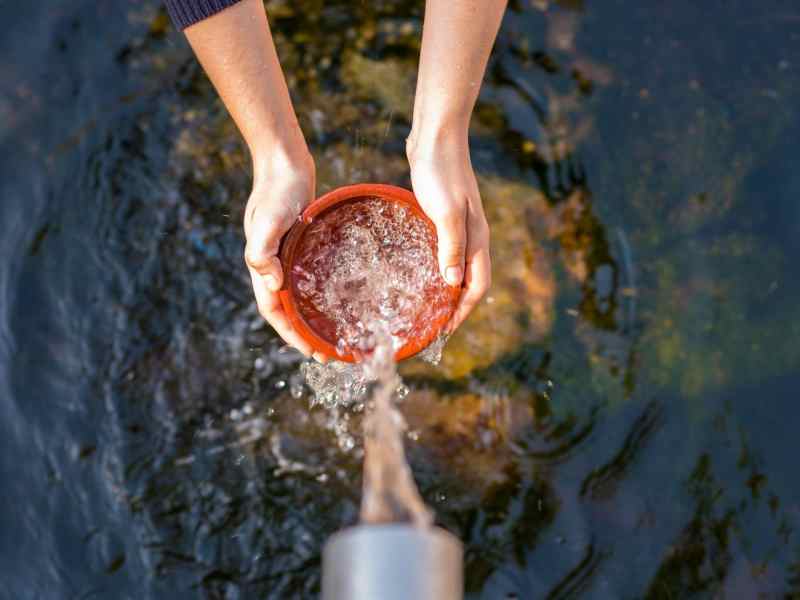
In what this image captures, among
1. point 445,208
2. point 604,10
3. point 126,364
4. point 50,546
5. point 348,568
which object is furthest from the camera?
point 604,10

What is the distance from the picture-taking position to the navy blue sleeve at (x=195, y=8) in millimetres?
1649

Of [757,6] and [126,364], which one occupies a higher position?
[757,6]

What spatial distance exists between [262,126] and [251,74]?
12 centimetres

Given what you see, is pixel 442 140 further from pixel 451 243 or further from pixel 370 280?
pixel 370 280

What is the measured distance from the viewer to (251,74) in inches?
68.9

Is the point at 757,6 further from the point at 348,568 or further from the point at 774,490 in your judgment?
the point at 348,568

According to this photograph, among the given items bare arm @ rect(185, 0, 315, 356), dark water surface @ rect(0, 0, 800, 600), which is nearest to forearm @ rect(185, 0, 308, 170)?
bare arm @ rect(185, 0, 315, 356)

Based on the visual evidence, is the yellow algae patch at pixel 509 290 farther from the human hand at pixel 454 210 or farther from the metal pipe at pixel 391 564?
the metal pipe at pixel 391 564

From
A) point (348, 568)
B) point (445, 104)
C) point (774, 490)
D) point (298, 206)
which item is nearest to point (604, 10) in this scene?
point (445, 104)

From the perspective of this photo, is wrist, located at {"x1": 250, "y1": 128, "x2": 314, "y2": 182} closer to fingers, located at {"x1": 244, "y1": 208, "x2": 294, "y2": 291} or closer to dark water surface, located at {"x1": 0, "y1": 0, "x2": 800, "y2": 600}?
fingers, located at {"x1": 244, "y1": 208, "x2": 294, "y2": 291}

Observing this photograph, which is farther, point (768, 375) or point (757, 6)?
point (757, 6)

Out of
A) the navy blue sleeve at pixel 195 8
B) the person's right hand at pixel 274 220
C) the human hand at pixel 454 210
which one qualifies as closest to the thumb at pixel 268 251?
the person's right hand at pixel 274 220

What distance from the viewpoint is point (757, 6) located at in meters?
2.58

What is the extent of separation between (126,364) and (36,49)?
112cm
